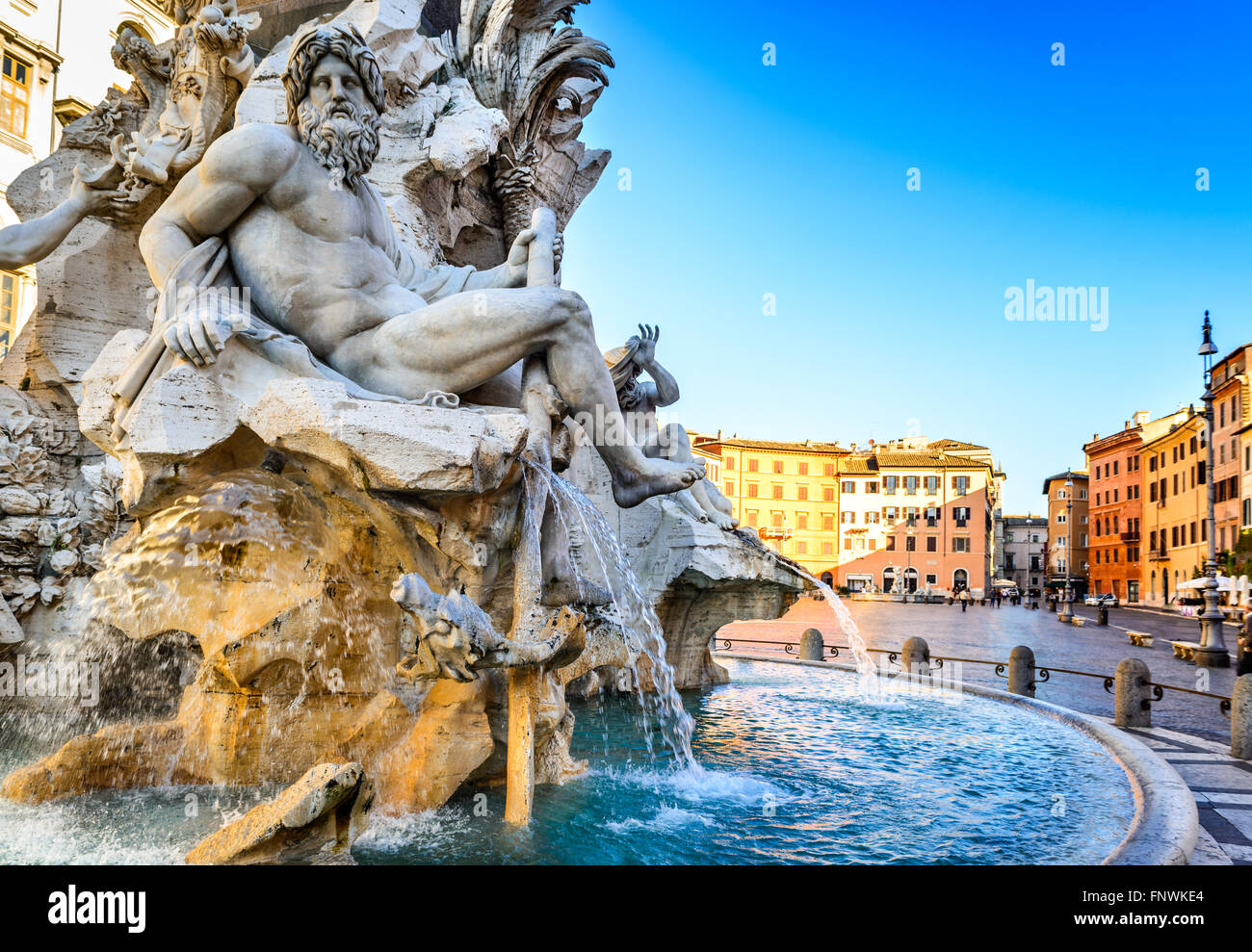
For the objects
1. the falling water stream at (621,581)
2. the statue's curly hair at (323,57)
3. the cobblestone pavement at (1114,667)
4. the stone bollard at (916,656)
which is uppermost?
the statue's curly hair at (323,57)

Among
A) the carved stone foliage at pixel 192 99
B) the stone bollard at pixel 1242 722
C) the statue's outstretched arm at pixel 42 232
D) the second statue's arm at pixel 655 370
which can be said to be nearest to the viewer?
the statue's outstretched arm at pixel 42 232

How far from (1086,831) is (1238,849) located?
0.94 m

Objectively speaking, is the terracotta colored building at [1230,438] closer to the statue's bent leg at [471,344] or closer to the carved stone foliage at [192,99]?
the statue's bent leg at [471,344]

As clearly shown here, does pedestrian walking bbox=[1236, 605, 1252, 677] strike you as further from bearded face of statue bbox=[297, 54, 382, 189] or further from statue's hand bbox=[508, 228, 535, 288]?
bearded face of statue bbox=[297, 54, 382, 189]

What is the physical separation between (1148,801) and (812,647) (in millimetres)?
6846

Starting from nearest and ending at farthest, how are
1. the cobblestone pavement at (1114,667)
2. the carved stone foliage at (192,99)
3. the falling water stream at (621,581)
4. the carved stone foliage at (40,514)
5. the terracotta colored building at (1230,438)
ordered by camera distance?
the falling water stream at (621,581) → the cobblestone pavement at (1114,667) → the carved stone foliage at (192,99) → the carved stone foliage at (40,514) → the terracotta colored building at (1230,438)

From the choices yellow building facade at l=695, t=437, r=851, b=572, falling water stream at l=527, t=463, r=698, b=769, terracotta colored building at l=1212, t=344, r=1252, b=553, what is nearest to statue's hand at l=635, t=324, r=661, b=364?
falling water stream at l=527, t=463, r=698, b=769

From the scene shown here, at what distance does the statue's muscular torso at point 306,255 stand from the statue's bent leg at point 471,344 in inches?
5.2

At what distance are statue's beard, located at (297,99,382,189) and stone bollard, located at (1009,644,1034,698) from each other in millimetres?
7819

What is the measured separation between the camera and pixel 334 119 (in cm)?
389

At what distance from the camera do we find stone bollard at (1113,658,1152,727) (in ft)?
25.1

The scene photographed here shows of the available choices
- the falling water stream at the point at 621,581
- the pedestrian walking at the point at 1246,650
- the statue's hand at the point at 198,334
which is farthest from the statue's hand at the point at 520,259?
the pedestrian walking at the point at 1246,650

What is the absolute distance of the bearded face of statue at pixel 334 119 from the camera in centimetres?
389

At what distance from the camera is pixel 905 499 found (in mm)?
60938
